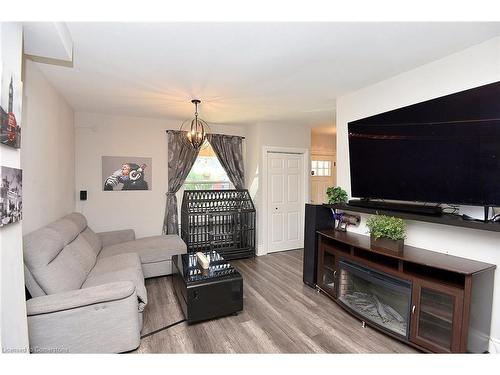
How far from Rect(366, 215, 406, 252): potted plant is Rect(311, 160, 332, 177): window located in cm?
366

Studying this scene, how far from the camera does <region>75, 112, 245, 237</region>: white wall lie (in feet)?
13.1

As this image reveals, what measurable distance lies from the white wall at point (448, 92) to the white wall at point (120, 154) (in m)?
3.44

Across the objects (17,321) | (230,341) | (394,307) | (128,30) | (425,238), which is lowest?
(230,341)

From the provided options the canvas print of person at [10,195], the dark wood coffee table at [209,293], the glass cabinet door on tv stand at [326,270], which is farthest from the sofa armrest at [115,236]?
the glass cabinet door on tv stand at [326,270]

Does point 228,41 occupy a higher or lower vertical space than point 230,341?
higher

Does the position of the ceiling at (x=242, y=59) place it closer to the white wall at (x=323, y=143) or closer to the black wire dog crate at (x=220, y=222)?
the black wire dog crate at (x=220, y=222)

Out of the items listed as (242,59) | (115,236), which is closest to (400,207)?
(242,59)

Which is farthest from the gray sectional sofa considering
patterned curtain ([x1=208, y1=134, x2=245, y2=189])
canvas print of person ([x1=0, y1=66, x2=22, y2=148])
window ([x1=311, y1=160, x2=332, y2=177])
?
window ([x1=311, y1=160, x2=332, y2=177])

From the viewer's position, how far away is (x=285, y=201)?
16.0 ft

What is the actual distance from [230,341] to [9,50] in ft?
8.40

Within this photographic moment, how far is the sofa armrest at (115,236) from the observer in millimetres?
3700

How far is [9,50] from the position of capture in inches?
54.0

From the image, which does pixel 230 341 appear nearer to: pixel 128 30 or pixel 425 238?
pixel 425 238
